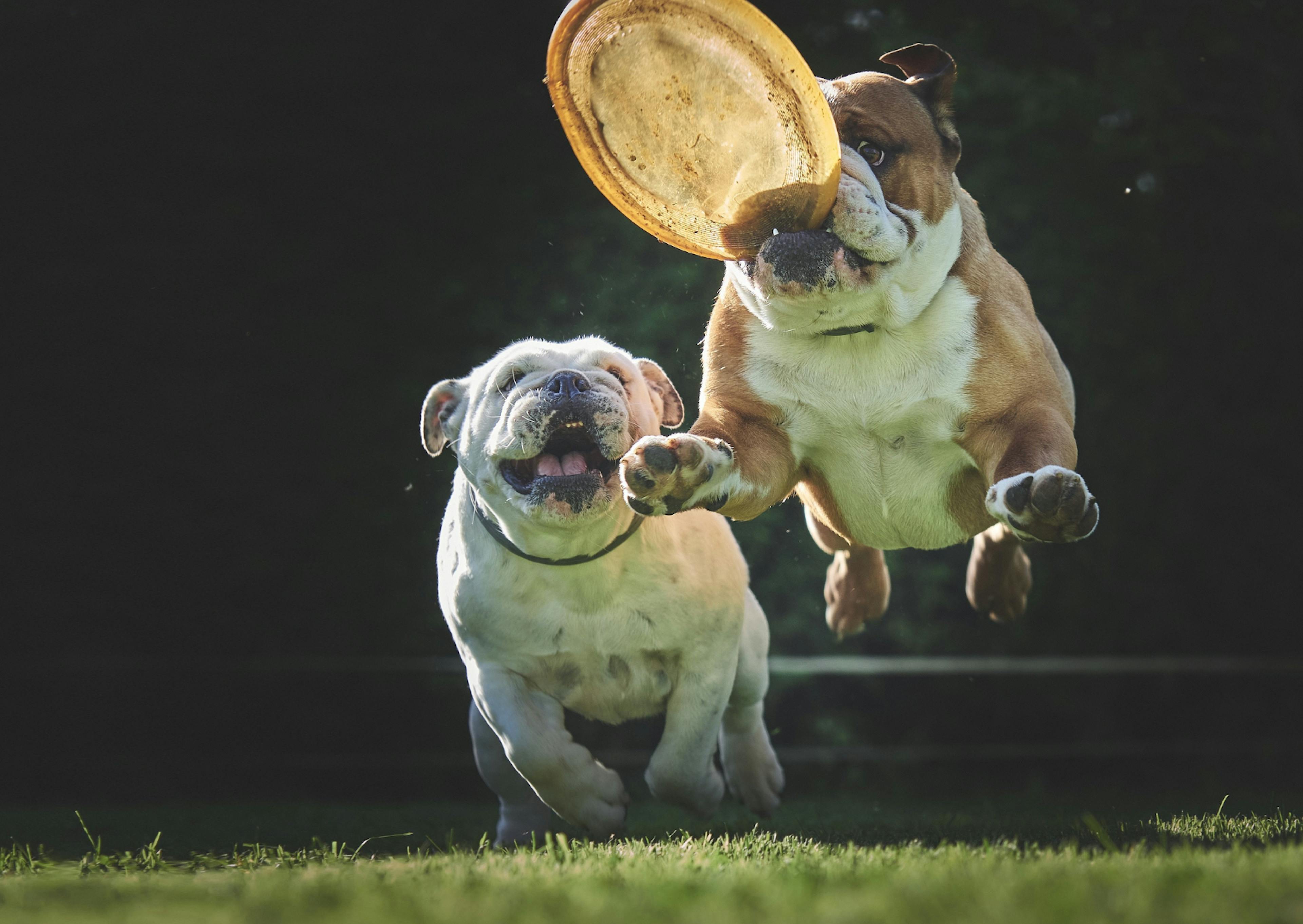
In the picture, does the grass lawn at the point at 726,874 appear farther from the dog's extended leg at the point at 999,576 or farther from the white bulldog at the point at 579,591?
the dog's extended leg at the point at 999,576

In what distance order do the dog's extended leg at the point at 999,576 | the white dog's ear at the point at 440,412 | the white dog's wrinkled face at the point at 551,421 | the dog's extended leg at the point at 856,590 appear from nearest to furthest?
the white dog's wrinkled face at the point at 551,421 < the white dog's ear at the point at 440,412 < the dog's extended leg at the point at 999,576 < the dog's extended leg at the point at 856,590

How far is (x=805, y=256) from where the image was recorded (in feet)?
9.85

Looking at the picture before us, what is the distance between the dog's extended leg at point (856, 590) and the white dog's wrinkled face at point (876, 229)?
1.36 meters

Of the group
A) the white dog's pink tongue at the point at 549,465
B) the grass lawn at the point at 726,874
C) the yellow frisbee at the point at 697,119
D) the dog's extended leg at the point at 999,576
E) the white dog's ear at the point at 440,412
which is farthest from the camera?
the dog's extended leg at the point at 999,576

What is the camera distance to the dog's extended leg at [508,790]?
3883 mm

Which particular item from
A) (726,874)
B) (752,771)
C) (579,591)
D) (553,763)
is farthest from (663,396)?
(726,874)

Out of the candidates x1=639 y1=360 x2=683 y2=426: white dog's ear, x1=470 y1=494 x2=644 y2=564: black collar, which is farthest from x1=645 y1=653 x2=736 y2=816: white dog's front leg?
x1=639 y1=360 x2=683 y2=426: white dog's ear

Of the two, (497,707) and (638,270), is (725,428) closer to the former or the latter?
(497,707)

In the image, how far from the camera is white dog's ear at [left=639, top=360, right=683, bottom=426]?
12.4 feet

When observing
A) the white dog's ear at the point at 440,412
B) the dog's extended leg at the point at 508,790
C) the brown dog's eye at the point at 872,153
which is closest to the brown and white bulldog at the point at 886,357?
the brown dog's eye at the point at 872,153

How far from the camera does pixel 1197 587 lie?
6438 millimetres

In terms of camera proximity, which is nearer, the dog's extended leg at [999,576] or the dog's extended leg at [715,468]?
the dog's extended leg at [715,468]

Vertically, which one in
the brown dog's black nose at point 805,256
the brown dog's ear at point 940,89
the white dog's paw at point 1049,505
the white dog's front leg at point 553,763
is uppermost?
the brown dog's ear at point 940,89

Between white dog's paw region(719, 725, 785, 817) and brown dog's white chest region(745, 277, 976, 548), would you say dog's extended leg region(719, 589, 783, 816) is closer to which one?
white dog's paw region(719, 725, 785, 817)
